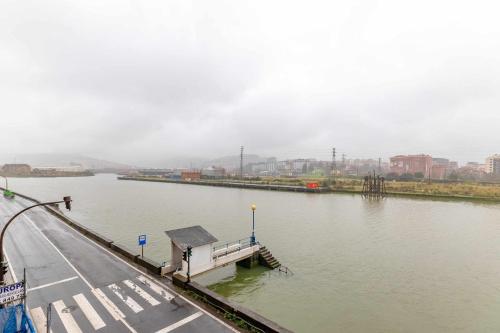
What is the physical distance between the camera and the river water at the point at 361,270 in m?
14.7

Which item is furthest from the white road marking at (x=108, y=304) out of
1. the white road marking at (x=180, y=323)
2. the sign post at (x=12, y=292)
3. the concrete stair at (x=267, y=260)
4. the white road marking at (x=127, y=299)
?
the concrete stair at (x=267, y=260)

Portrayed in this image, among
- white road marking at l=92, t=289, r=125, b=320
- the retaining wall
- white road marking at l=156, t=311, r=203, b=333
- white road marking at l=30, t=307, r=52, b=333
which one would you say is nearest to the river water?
the retaining wall

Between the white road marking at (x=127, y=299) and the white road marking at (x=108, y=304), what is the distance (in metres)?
0.52

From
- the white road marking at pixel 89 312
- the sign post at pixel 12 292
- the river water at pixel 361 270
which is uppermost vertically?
the sign post at pixel 12 292

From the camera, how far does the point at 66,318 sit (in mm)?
11875

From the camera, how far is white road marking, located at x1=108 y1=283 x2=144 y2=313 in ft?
41.8

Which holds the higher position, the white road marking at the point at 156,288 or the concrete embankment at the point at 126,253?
the concrete embankment at the point at 126,253

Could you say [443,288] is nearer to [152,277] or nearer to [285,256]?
[285,256]

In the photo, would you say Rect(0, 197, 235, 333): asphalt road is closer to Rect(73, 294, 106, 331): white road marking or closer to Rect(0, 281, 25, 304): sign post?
Rect(73, 294, 106, 331): white road marking

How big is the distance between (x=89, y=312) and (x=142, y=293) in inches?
100

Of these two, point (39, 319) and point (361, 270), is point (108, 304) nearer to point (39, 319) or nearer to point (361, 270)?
point (39, 319)

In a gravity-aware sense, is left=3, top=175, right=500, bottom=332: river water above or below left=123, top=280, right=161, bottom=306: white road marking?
below

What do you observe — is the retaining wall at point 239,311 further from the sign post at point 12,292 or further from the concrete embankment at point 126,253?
the sign post at point 12,292

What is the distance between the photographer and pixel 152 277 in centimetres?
1619
